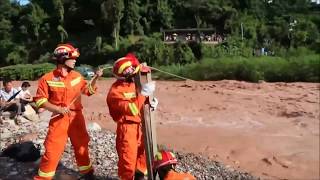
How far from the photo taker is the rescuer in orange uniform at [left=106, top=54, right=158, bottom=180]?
190 inches

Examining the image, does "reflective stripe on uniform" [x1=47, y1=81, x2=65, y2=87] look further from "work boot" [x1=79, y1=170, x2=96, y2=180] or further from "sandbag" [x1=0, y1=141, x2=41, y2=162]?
"sandbag" [x1=0, y1=141, x2=41, y2=162]

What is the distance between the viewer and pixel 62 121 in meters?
5.12

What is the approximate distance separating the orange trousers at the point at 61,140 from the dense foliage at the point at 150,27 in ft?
66.1

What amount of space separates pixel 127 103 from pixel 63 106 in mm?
698

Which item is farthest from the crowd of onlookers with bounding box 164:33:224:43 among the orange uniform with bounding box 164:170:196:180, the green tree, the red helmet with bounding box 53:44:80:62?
the orange uniform with bounding box 164:170:196:180

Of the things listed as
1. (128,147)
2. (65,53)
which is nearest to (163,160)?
(128,147)

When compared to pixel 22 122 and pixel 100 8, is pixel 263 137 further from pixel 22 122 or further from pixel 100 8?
pixel 100 8

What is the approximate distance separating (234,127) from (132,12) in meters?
26.4

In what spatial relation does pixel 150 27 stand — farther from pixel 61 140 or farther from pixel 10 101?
pixel 61 140

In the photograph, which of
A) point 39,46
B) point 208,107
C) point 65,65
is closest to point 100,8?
point 39,46

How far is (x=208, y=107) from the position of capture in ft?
53.8

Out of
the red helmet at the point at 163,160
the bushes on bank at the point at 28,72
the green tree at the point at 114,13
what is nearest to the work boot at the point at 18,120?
the red helmet at the point at 163,160

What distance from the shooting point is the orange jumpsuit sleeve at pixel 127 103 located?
4.85m

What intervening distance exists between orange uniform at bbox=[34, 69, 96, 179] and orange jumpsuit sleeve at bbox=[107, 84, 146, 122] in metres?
0.43
